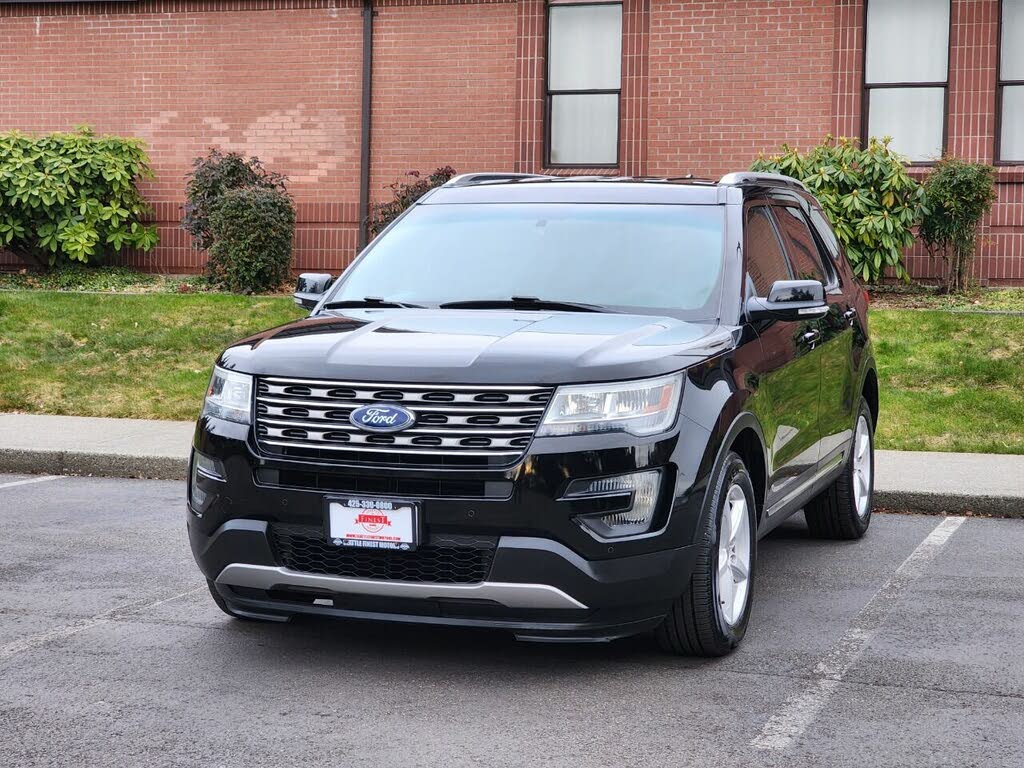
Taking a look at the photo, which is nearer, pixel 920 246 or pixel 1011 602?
pixel 1011 602

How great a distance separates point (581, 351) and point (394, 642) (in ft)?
4.87

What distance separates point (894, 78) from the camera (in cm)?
1717

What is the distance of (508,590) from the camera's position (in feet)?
16.0

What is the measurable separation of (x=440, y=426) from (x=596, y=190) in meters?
2.07

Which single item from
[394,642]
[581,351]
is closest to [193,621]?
[394,642]

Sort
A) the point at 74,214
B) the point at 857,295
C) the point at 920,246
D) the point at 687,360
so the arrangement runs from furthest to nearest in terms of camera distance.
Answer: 1. the point at 74,214
2. the point at 920,246
3. the point at 857,295
4. the point at 687,360

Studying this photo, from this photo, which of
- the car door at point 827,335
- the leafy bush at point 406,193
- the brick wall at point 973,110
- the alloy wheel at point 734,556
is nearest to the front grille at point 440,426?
the alloy wheel at point 734,556

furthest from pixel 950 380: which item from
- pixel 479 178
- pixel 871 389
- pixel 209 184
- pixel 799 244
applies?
pixel 209 184

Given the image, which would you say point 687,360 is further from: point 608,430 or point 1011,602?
point 1011,602

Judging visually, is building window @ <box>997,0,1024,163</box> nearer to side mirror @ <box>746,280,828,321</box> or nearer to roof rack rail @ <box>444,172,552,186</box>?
roof rack rail @ <box>444,172,552,186</box>

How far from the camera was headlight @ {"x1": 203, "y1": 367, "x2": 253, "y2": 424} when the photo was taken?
17.3 ft

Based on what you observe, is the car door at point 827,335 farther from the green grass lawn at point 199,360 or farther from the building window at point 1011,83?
the building window at point 1011,83

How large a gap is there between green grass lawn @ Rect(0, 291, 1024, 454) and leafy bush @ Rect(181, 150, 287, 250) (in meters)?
1.49

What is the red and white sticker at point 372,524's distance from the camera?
194 inches
